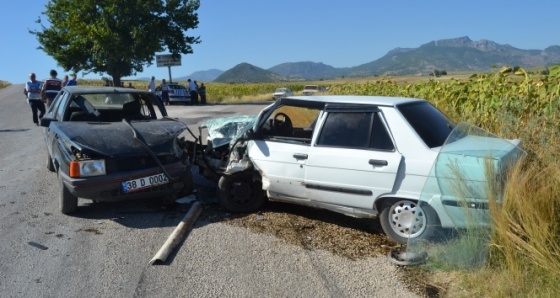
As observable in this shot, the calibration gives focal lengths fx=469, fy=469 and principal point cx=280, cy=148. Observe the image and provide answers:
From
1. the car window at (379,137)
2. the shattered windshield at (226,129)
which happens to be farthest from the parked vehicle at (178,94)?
the car window at (379,137)

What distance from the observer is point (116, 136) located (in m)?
6.05

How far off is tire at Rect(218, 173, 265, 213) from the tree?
26.0 meters

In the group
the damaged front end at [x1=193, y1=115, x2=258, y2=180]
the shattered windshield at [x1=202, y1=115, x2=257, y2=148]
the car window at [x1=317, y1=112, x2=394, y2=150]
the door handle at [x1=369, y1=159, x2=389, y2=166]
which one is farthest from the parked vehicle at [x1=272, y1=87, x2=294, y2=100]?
the door handle at [x1=369, y1=159, x2=389, y2=166]

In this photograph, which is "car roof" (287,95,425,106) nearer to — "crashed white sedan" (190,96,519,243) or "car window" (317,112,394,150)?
"crashed white sedan" (190,96,519,243)

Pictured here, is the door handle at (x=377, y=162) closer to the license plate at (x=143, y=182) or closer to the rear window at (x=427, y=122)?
the rear window at (x=427, y=122)

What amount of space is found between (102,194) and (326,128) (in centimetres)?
276

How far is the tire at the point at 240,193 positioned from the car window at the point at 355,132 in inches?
48.3

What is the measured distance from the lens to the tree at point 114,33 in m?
29.6

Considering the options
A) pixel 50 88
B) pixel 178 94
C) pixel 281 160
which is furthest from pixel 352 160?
pixel 178 94

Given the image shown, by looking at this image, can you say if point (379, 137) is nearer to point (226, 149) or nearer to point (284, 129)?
point (284, 129)

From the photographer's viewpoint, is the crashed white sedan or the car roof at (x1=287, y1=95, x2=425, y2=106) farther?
the car roof at (x1=287, y1=95, x2=425, y2=106)

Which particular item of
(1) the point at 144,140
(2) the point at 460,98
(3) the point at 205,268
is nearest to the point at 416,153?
(3) the point at 205,268

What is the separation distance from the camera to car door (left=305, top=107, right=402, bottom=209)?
4926 mm

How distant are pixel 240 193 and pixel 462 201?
2962 millimetres
